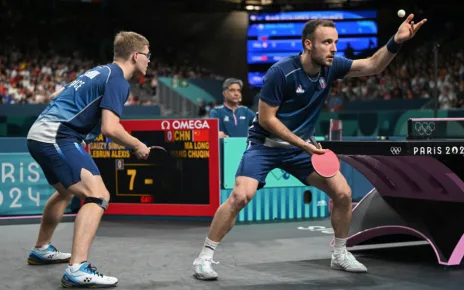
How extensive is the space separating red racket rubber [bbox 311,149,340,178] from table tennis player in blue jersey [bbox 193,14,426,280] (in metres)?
0.14

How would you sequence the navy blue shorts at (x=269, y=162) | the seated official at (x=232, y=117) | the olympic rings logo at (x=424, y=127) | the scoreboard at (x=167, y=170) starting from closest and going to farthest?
1. the navy blue shorts at (x=269, y=162)
2. the olympic rings logo at (x=424, y=127)
3. the scoreboard at (x=167, y=170)
4. the seated official at (x=232, y=117)

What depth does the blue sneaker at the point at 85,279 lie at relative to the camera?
568 cm

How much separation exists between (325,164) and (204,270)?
1257 millimetres

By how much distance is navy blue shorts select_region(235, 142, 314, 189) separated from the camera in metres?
6.06

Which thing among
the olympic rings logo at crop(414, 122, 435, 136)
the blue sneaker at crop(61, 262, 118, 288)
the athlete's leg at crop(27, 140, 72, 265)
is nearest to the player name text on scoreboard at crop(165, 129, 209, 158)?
the olympic rings logo at crop(414, 122, 435, 136)

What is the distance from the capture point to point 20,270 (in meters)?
6.60

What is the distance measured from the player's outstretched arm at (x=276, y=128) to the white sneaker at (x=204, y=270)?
1.13 meters

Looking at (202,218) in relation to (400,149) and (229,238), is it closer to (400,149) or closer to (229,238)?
(229,238)

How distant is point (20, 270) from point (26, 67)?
61.3ft

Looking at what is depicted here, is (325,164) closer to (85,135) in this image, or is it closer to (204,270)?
(204,270)

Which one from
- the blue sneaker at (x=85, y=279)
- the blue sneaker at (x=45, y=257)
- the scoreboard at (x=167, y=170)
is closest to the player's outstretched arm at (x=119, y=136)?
the blue sneaker at (x=85, y=279)

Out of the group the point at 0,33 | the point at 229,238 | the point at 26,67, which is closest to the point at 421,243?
the point at 229,238

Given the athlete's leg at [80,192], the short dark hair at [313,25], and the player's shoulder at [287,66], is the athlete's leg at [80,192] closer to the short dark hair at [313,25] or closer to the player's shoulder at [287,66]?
the player's shoulder at [287,66]

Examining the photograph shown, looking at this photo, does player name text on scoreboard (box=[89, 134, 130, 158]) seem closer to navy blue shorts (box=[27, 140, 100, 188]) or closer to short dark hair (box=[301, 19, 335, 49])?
navy blue shorts (box=[27, 140, 100, 188])
